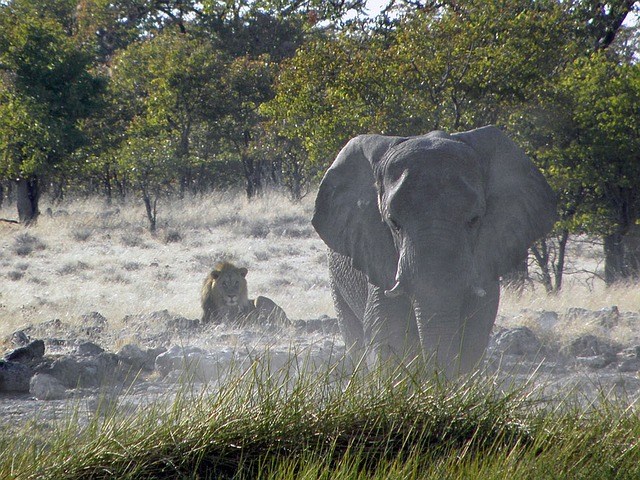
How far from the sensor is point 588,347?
9.39 m

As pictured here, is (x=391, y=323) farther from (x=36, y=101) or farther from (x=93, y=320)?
(x=36, y=101)

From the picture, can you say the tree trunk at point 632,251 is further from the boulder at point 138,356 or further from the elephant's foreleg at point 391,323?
the elephant's foreleg at point 391,323

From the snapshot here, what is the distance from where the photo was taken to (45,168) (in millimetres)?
25438

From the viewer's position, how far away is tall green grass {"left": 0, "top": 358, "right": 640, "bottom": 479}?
434cm

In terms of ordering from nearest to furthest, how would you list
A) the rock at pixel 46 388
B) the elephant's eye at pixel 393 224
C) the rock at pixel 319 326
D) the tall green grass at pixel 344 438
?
1. the tall green grass at pixel 344 438
2. the elephant's eye at pixel 393 224
3. the rock at pixel 46 388
4. the rock at pixel 319 326

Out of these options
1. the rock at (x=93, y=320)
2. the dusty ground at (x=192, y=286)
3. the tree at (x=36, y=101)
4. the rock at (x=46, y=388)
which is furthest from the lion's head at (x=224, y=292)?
the tree at (x=36, y=101)

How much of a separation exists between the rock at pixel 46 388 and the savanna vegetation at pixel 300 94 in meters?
7.12

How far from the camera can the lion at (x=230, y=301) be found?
1173cm

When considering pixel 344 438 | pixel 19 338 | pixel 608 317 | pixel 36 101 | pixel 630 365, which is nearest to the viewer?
pixel 344 438

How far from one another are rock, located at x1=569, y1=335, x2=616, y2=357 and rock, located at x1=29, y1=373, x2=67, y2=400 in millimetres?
4661

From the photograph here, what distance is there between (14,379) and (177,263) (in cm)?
1155

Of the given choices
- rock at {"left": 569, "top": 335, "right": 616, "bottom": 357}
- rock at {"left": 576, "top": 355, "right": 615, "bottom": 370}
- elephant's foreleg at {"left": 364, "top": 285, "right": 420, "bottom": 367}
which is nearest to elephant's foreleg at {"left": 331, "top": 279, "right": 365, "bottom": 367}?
A: elephant's foreleg at {"left": 364, "top": 285, "right": 420, "bottom": 367}

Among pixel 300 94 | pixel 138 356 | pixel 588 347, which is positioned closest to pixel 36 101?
pixel 300 94

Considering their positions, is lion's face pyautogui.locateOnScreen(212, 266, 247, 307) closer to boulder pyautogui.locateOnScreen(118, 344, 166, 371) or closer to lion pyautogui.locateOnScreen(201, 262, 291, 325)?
lion pyautogui.locateOnScreen(201, 262, 291, 325)
